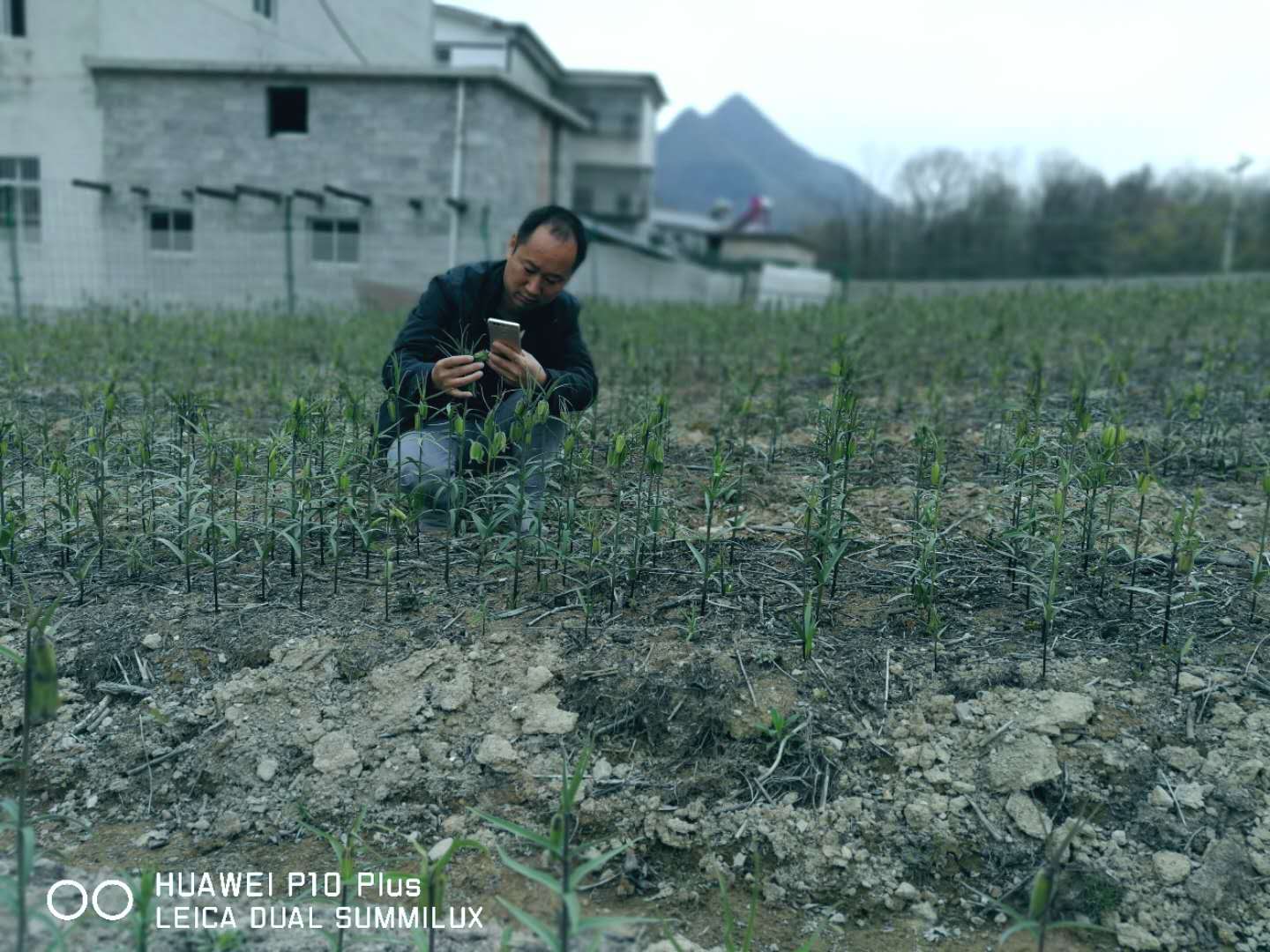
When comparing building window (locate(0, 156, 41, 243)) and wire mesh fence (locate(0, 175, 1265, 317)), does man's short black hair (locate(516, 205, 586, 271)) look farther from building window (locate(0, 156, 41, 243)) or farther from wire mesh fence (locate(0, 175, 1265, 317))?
building window (locate(0, 156, 41, 243))

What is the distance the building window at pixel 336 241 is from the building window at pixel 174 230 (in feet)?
6.99

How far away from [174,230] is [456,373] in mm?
18154

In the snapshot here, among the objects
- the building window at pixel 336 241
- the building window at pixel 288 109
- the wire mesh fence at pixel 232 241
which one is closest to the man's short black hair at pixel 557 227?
the wire mesh fence at pixel 232 241

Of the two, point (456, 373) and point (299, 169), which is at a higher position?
point (299, 169)

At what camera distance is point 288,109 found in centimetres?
1992

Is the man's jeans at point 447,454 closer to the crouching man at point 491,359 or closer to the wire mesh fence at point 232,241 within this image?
the crouching man at point 491,359

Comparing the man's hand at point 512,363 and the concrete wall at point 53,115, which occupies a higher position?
the concrete wall at point 53,115

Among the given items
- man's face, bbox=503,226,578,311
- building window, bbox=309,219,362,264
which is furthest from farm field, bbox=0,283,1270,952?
building window, bbox=309,219,362,264

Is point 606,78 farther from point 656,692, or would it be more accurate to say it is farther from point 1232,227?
point 656,692

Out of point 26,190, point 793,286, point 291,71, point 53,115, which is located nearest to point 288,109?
point 291,71

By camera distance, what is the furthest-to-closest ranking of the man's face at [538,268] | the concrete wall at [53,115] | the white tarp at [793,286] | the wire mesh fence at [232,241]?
the white tarp at [793,286] < the concrete wall at [53,115] < the wire mesh fence at [232,241] < the man's face at [538,268]

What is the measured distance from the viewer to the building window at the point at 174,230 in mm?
19562

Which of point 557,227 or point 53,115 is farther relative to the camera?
point 53,115

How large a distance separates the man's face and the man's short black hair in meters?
0.01
